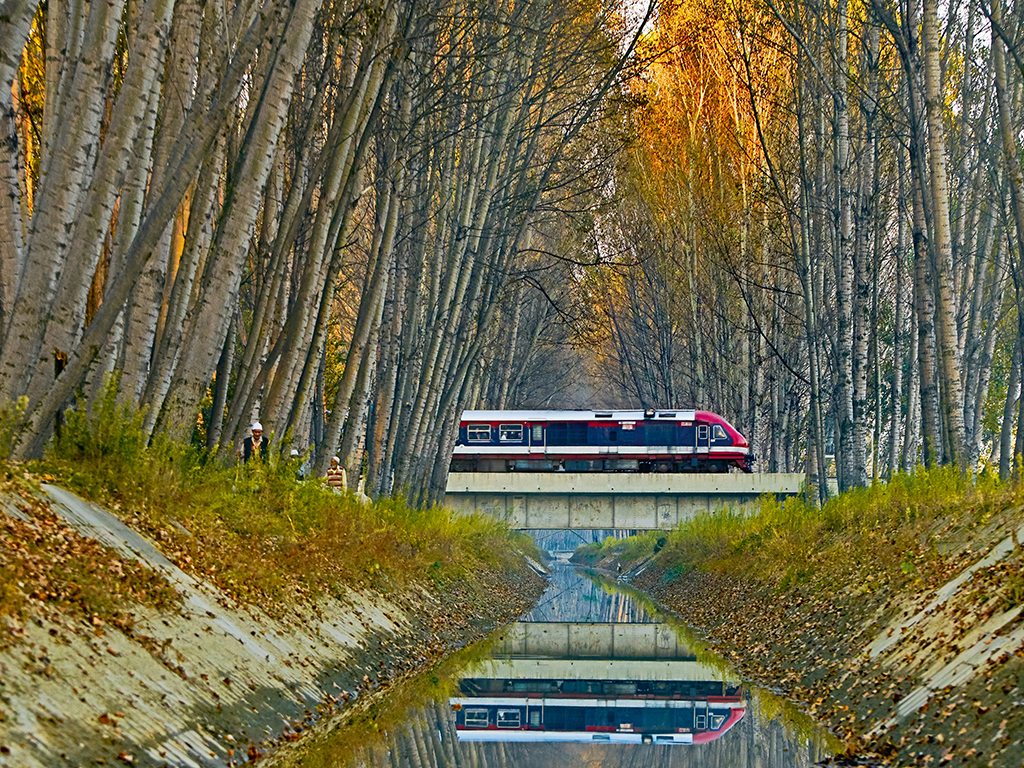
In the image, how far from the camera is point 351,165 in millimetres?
20750

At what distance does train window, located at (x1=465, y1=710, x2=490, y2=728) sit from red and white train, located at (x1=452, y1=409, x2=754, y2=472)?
39.5 metres

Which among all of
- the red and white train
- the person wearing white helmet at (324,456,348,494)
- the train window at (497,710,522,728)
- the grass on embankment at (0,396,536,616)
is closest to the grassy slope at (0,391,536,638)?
the grass on embankment at (0,396,536,616)

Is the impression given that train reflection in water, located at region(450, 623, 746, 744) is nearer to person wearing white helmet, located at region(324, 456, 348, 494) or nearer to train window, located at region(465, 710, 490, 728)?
train window, located at region(465, 710, 490, 728)

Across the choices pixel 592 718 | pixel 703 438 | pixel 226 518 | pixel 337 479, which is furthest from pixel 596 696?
pixel 703 438

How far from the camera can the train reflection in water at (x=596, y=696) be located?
43.4 ft

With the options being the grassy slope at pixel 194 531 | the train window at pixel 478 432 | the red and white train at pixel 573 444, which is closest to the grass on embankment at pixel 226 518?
the grassy slope at pixel 194 531

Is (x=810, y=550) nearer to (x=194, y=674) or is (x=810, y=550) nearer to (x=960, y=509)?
(x=960, y=509)

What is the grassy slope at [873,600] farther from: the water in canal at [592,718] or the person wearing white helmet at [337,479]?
the person wearing white helmet at [337,479]

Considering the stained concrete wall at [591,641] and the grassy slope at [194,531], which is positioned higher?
the grassy slope at [194,531]

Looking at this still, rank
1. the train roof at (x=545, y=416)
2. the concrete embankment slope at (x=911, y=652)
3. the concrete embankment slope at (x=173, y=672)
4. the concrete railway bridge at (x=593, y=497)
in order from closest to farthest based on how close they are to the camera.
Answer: the concrete embankment slope at (x=173, y=672), the concrete embankment slope at (x=911, y=652), the concrete railway bridge at (x=593, y=497), the train roof at (x=545, y=416)

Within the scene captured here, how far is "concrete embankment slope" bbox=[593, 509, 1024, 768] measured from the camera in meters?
9.98

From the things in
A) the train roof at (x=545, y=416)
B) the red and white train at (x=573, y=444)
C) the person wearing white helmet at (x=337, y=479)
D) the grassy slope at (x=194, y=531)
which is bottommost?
the grassy slope at (x=194, y=531)

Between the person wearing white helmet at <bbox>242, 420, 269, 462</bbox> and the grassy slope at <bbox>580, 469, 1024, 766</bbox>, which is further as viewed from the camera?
the person wearing white helmet at <bbox>242, 420, 269, 462</bbox>

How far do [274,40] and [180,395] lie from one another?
12.5 feet
